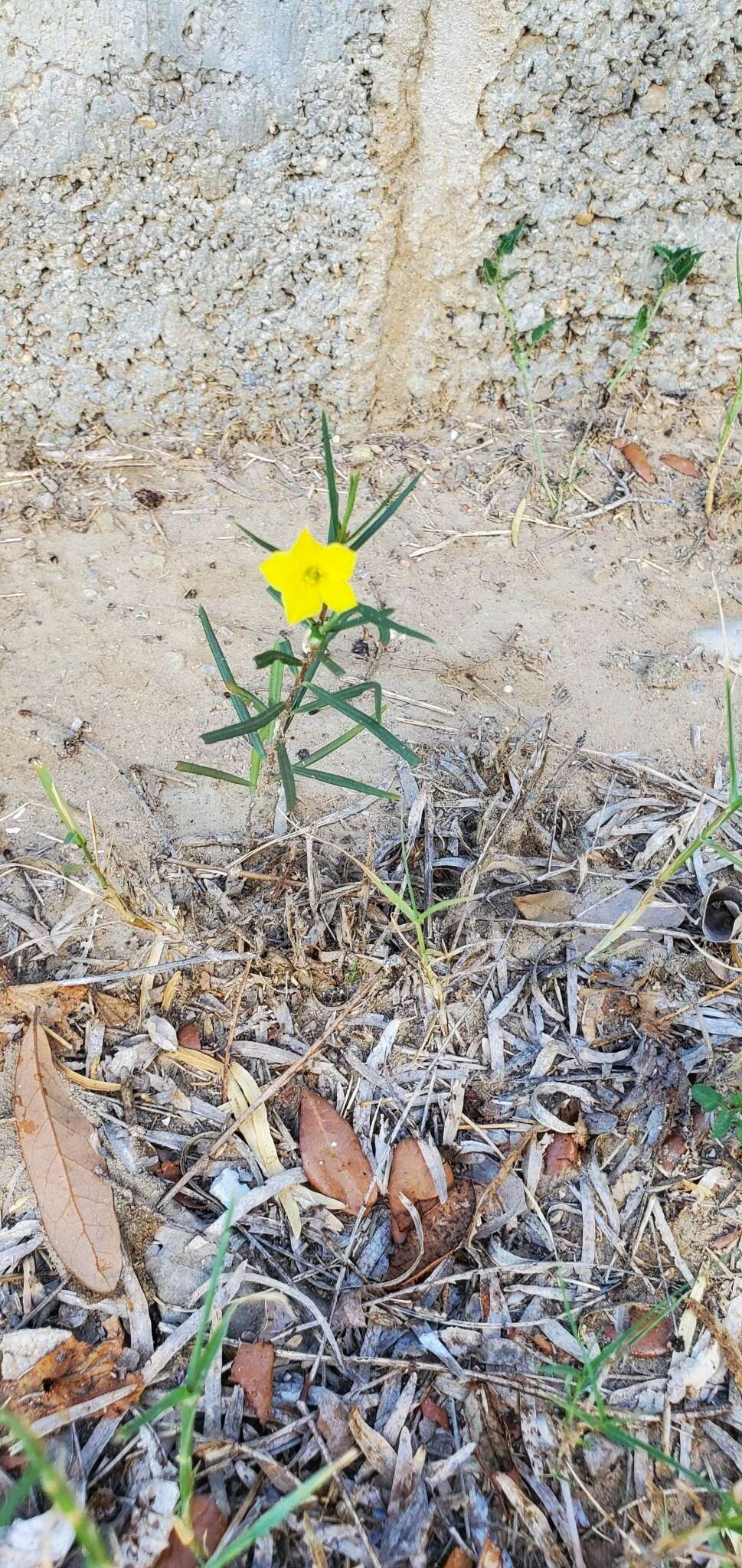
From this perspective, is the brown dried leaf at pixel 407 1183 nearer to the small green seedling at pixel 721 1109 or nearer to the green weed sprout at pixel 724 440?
the small green seedling at pixel 721 1109

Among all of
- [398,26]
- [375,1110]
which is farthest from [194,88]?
[375,1110]

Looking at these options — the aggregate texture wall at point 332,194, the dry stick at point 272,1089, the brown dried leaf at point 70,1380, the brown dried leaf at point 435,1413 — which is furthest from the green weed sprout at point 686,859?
the aggregate texture wall at point 332,194

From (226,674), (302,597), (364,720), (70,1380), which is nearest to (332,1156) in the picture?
(70,1380)

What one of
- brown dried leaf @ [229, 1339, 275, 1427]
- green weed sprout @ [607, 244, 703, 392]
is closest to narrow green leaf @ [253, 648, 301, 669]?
brown dried leaf @ [229, 1339, 275, 1427]

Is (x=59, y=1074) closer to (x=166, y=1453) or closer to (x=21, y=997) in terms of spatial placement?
(x=21, y=997)

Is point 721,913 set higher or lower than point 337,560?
lower

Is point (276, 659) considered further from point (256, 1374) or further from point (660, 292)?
point (660, 292)
